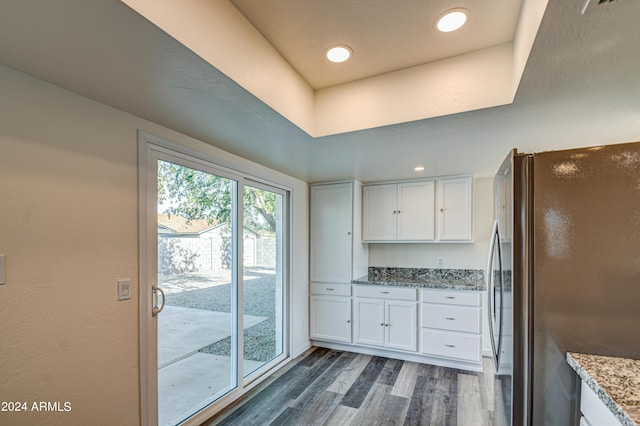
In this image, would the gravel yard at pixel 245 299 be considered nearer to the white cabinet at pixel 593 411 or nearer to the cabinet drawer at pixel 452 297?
the cabinet drawer at pixel 452 297

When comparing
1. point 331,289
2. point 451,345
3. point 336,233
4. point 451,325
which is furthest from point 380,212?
point 451,345

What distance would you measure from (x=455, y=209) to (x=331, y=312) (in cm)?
199

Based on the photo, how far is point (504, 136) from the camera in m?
2.10

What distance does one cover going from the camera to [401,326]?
3.35 metres

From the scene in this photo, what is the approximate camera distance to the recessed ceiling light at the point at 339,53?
5.15 ft

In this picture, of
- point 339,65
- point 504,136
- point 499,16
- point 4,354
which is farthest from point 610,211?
point 4,354

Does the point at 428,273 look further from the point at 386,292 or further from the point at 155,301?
the point at 155,301

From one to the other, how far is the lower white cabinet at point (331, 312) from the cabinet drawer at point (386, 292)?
17 centimetres

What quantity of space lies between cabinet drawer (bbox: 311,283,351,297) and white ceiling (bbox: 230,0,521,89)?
8.51ft

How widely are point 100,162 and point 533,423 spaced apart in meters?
2.36

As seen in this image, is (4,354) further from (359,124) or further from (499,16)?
(499,16)

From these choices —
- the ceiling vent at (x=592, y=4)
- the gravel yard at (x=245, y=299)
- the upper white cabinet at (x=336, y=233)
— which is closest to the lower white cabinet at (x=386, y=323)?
the upper white cabinet at (x=336, y=233)

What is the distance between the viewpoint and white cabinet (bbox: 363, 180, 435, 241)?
3582 millimetres

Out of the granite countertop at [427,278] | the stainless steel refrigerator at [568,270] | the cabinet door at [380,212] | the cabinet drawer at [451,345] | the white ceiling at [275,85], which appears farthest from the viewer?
the cabinet door at [380,212]
